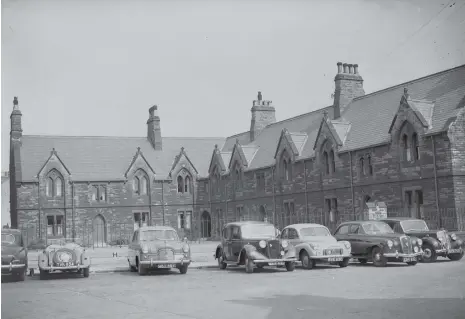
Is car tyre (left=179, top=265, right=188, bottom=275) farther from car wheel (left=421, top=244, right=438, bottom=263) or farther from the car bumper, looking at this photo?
car wheel (left=421, top=244, right=438, bottom=263)

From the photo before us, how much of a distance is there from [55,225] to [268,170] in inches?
744

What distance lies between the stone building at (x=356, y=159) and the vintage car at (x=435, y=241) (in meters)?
6.45

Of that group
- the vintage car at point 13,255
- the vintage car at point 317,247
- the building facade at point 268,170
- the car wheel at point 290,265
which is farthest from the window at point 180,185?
the car wheel at point 290,265

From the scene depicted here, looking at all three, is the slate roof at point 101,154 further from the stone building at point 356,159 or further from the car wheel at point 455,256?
the car wheel at point 455,256

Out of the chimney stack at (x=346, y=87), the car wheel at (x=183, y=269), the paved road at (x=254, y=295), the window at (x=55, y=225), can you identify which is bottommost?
the paved road at (x=254, y=295)

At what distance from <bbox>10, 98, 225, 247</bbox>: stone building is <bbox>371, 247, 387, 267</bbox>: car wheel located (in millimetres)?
31519

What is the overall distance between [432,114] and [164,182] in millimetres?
28537

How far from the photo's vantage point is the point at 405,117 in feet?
103

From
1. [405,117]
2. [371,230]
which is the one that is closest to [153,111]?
[405,117]

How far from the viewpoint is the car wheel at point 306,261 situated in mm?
20594

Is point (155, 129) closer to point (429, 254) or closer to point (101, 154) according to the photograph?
point (101, 154)

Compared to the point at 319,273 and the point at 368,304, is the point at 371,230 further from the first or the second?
the point at 368,304

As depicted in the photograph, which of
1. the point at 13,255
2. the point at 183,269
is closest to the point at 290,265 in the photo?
the point at 183,269

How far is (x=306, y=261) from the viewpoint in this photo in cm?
2081
